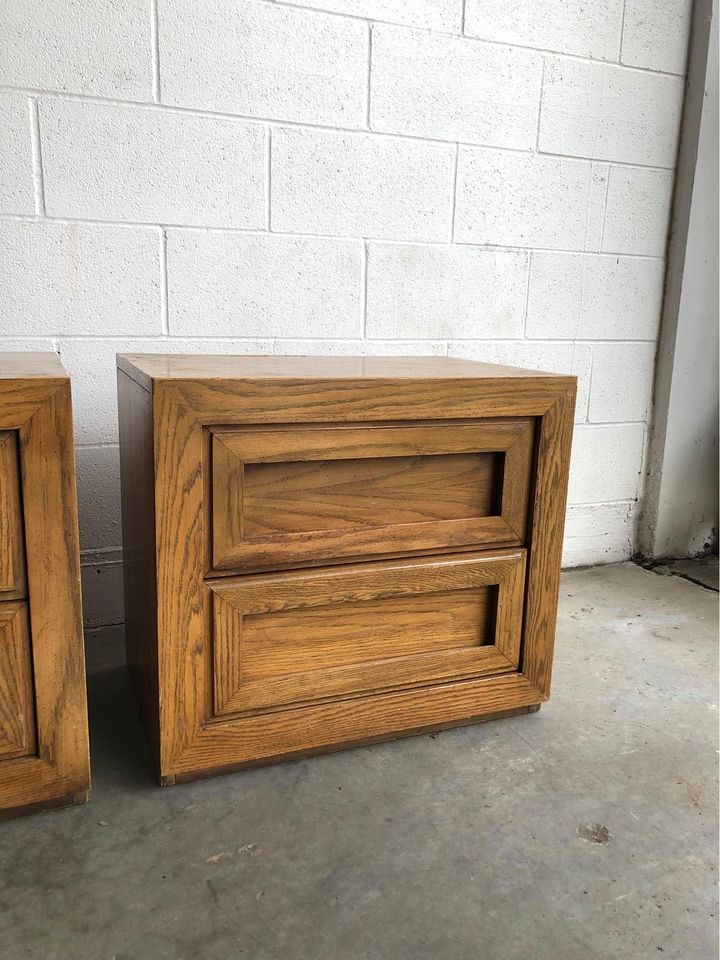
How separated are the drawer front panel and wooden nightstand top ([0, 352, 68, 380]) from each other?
8 centimetres

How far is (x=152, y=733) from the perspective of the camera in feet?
3.98

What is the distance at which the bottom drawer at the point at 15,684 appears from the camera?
1020 mm

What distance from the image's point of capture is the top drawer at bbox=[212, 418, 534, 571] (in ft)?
3.64

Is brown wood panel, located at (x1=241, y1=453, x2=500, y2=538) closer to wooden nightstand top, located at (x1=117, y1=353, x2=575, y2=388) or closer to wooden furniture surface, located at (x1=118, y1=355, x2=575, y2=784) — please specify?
wooden furniture surface, located at (x1=118, y1=355, x2=575, y2=784)

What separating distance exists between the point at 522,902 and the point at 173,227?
4.51 feet

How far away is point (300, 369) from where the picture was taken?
1.27 meters

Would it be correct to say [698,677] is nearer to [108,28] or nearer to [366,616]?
[366,616]

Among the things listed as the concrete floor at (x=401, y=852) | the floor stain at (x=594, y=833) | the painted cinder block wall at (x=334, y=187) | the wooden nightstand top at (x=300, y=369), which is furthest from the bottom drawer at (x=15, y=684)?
the floor stain at (x=594, y=833)

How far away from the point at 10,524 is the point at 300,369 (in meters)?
0.51

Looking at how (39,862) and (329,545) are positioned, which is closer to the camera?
(39,862)

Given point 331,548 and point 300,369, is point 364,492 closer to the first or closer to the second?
point 331,548

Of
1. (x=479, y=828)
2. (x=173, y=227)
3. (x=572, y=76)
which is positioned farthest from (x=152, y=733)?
(x=572, y=76)

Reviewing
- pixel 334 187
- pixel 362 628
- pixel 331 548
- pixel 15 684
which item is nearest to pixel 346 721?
pixel 362 628

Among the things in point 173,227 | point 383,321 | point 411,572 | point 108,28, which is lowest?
point 411,572
